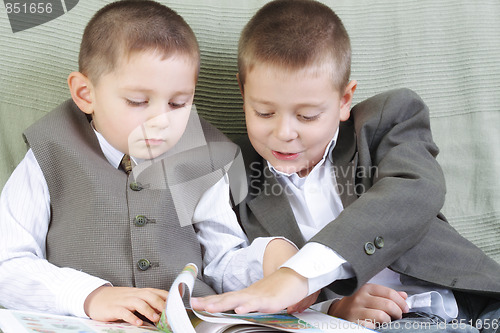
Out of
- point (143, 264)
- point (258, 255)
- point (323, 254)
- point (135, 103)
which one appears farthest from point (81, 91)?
point (323, 254)

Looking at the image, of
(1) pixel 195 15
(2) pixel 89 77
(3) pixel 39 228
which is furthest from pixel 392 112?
(3) pixel 39 228

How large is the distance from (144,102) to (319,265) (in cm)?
49

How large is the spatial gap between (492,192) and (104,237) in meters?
0.99

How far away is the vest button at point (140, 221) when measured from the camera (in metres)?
1.30

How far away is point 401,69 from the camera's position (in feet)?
5.63

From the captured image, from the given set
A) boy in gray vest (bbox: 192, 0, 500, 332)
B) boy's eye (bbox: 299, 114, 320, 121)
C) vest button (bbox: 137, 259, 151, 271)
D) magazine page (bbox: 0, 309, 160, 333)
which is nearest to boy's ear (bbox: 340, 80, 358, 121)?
boy in gray vest (bbox: 192, 0, 500, 332)

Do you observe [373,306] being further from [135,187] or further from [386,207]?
[135,187]

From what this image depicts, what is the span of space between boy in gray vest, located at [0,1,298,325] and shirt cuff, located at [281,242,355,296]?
20cm

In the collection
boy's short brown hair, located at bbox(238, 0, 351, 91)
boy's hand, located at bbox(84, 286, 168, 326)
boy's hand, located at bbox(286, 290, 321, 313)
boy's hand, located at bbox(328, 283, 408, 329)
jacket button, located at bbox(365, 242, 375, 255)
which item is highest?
boy's short brown hair, located at bbox(238, 0, 351, 91)

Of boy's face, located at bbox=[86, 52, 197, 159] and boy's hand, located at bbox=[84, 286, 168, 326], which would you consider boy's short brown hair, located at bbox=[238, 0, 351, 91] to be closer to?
boy's face, located at bbox=[86, 52, 197, 159]

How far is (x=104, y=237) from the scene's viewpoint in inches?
50.8

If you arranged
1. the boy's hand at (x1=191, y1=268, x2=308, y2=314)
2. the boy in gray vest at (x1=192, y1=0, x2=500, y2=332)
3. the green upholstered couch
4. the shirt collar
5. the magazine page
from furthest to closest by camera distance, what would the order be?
the green upholstered couch, the shirt collar, the boy in gray vest at (x1=192, y1=0, x2=500, y2=332), the boy's hand at (x1=191, y1=268, x2=308, y2=314), the magazine page

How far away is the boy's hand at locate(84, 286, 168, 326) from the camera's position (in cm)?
115

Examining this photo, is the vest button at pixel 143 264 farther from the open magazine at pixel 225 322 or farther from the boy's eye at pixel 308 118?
the boy's eye at pixel 308 118
